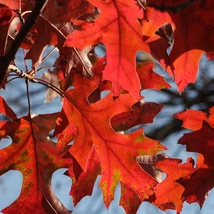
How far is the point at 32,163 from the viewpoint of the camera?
1580mm

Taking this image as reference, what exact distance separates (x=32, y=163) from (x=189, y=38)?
596 mm

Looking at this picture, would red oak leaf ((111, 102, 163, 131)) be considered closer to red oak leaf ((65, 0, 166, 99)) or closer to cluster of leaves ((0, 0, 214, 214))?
cluster of leaves ((0, 0, 214, 214))

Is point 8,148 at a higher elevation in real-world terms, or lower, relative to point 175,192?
higher

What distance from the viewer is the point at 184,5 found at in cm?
141

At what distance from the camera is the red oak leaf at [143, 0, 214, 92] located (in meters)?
1.45

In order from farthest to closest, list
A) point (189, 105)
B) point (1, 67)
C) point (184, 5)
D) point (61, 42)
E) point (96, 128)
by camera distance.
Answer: point (189, 105), point (61, 42), point (96, 128), point (184, 5), point (1, 67)

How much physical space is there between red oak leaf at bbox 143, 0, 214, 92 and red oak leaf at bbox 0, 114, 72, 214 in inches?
16.9

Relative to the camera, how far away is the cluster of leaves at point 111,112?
141 cm

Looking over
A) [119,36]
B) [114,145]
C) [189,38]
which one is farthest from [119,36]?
[114,145]

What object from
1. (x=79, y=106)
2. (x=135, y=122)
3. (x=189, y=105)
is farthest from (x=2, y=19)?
(x=189, y=105)

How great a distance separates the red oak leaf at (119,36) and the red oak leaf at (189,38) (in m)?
0.10

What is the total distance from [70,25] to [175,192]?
2.00 ft

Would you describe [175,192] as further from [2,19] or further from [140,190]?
[2,19]

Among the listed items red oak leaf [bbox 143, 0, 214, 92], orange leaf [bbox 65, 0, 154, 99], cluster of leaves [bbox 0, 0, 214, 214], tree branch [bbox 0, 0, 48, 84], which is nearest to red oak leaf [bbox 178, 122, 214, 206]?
cluster of leaves [bbox 0, 0, 214, 214]
